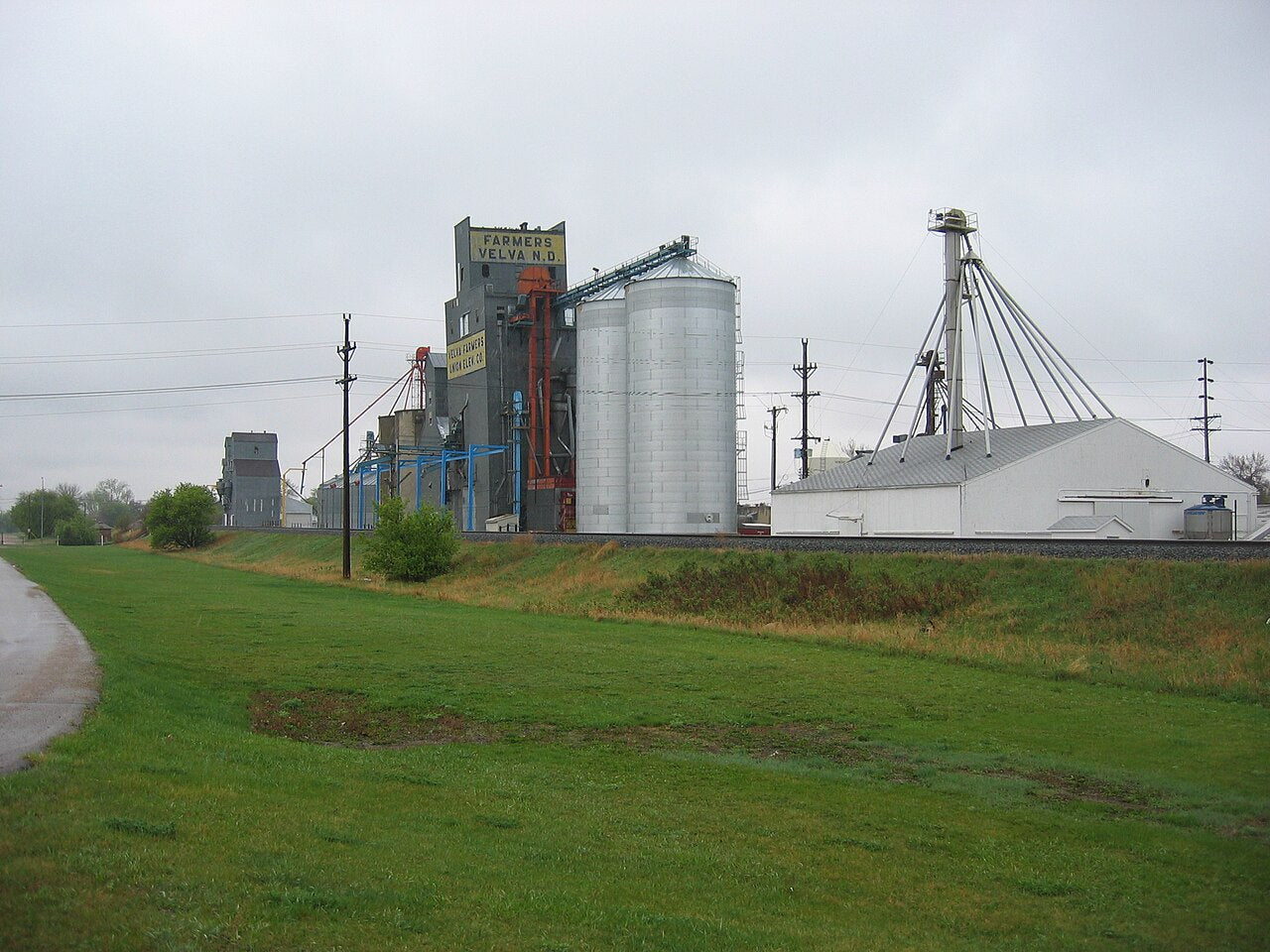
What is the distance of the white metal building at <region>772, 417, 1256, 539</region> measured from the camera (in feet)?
145

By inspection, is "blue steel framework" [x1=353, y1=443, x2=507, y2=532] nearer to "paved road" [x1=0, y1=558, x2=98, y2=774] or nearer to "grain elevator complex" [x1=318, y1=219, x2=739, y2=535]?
"grain elevator complex" [x1=318, y1=219, x2=739, y2=535]

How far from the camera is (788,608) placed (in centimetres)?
3388

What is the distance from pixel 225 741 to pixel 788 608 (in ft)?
76.5

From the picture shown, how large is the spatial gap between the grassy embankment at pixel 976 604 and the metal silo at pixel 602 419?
20140 millimetres

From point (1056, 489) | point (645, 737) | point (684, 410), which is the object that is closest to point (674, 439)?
point (684, 410)

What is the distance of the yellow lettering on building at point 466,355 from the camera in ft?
264

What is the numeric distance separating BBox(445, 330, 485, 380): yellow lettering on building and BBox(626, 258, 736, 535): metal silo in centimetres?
1850

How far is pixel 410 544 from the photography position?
173 feet

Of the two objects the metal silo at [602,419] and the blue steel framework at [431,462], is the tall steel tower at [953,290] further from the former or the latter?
the blue steel framework at [431,462]

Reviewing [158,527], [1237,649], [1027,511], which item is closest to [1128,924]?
[1237,649]

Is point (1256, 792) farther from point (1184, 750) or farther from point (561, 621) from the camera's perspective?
point (561, 621)

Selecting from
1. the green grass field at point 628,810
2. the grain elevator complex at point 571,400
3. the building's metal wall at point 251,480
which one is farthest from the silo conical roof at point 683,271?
the building's metal wall at point 251,480

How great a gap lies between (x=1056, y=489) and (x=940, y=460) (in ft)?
19.4

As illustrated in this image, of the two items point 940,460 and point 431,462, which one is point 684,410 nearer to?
point 940,460
